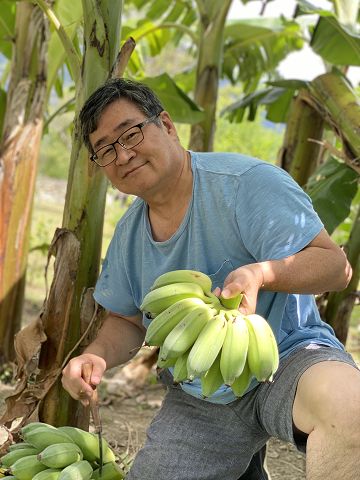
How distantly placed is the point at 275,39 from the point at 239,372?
4.06m

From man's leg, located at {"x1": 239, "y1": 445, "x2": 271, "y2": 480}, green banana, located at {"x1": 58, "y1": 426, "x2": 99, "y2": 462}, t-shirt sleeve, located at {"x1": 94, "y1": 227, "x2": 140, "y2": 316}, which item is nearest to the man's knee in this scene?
man's leg, located at {"x1": 239, "y1": 445, "x2": 271, "y2": 480}

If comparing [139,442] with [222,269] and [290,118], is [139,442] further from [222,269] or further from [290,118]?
[290,118]

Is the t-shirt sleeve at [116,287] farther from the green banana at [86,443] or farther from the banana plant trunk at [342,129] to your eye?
the banana plant trunk at [342,129]

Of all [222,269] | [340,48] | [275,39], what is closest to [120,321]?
[222,269]

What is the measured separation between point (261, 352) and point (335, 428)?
0.93 ft

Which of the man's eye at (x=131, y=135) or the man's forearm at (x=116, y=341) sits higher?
the man's eye at (x=131, y=135)

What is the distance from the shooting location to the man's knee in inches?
72.5

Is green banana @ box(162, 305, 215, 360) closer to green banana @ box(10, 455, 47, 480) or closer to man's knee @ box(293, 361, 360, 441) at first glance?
man's knee @ box(293, 361, 360, 441)

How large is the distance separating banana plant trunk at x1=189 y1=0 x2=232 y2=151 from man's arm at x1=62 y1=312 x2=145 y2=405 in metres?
1.64

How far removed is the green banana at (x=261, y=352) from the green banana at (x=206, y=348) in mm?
80

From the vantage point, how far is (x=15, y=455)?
225 centimetres

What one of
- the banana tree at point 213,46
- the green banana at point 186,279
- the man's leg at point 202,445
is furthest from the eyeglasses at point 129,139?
the banana tree at point 213,46

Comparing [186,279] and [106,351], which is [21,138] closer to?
[106,351]

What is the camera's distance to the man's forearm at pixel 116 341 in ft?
8.07
